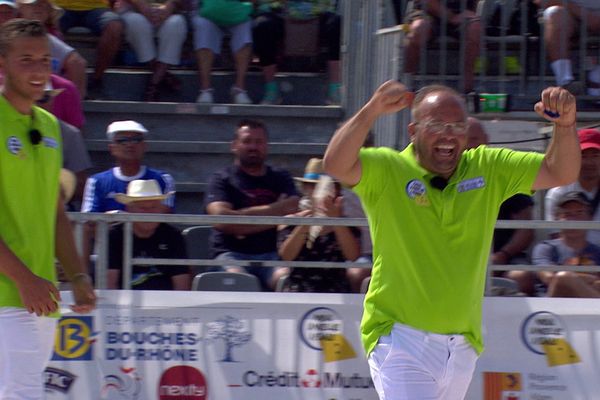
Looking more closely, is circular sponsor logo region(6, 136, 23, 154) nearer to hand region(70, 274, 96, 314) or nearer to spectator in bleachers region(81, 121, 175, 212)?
hand region(70, 274, 96, 314)

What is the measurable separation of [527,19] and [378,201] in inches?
222

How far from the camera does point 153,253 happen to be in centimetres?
671

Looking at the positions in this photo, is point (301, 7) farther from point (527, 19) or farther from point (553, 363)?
point (553, 363)

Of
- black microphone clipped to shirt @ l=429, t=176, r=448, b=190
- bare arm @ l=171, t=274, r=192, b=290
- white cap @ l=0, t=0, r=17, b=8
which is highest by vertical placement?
white cap @ l=0, t=0, r=17, b=8

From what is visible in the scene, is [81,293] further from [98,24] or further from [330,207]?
[98,24]

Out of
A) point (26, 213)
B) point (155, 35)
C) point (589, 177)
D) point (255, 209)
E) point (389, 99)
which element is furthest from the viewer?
point (155, 35)

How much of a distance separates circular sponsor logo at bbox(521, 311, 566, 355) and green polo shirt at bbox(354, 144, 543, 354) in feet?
5.77

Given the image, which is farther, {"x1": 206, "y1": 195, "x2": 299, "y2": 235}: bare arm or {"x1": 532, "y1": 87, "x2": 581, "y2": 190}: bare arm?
{"x1": 206, "y1": 195, "x2": 299, "y2": 235}: bare arm

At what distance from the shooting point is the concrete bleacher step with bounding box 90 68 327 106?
10242 millimetres

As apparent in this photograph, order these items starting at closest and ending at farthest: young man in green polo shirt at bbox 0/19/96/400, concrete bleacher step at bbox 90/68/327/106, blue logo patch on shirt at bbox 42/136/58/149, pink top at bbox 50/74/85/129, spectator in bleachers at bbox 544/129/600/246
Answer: young man in green polo shirt at bbox 0/19/96/400
blue logo patch on shirt at bbox 42/136/58/149
spectator in bleachers at bbox 544/129/600/246
pink top at bbox 50/74/85/129
concrete bleacher step at bbox 90/68/327/106

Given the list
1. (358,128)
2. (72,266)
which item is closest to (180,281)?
(72,266)

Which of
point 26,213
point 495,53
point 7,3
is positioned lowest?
point 26,213

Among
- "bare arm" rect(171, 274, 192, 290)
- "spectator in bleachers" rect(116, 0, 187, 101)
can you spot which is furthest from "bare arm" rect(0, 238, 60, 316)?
"spectator in bleachers" rect(116, 0, 187, 101)

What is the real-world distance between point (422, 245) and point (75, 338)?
8.50 feet
